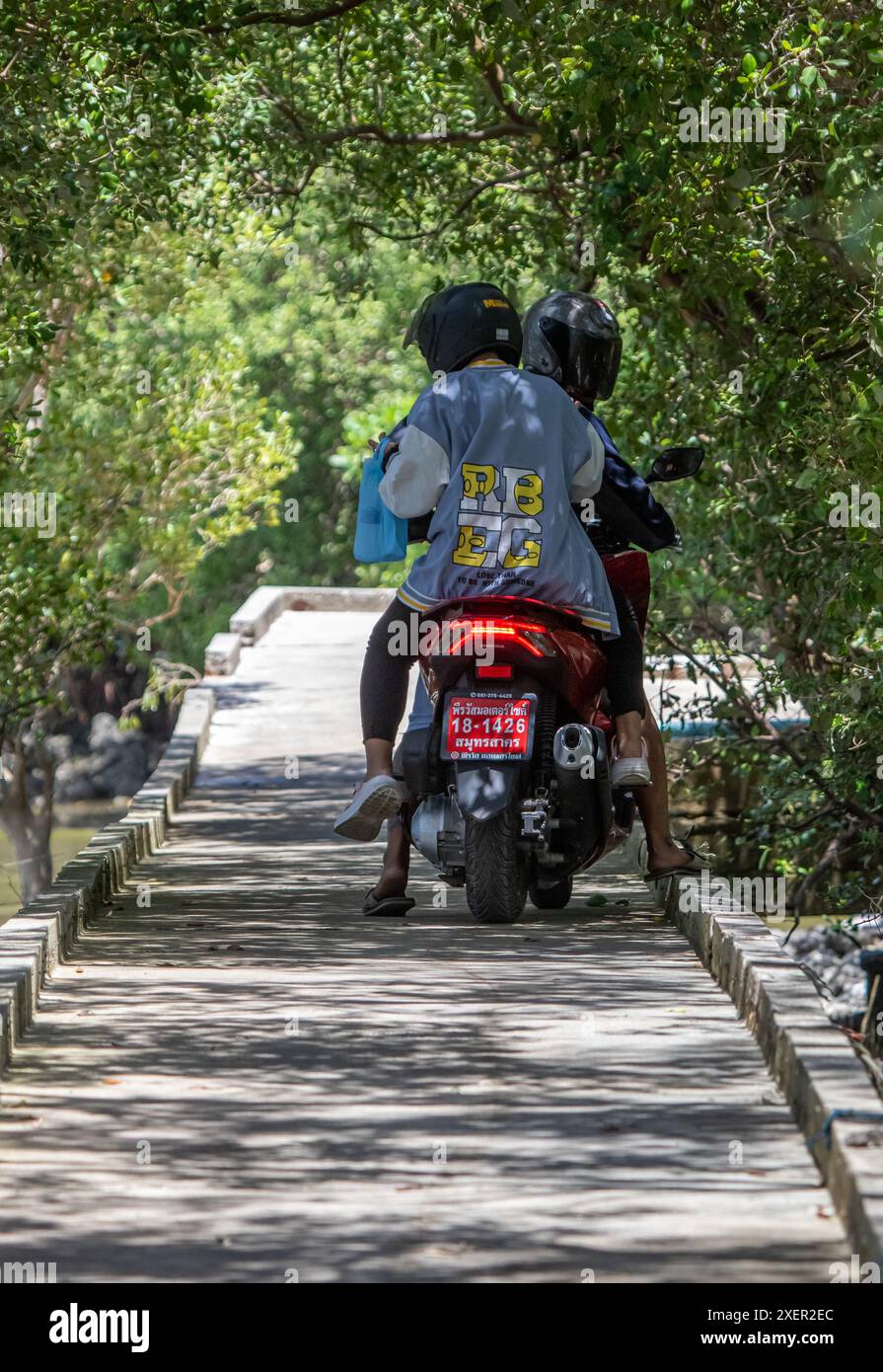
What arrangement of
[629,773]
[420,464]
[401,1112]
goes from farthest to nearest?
[629,773] → [420,464] → [401,1112]

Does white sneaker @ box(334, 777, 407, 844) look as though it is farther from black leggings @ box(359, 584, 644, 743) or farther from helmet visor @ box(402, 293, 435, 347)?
helmet visor @ box(402, 293, 435, 347)

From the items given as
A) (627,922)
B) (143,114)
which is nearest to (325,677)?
(143,114)

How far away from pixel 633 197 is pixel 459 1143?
718cm

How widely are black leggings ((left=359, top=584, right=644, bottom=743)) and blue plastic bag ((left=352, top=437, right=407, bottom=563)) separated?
0.66 ft

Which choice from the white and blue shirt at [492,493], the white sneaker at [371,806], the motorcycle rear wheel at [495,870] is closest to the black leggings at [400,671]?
the white and blue shirt at [492,493]

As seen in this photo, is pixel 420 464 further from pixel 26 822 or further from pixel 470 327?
pixel 26 822

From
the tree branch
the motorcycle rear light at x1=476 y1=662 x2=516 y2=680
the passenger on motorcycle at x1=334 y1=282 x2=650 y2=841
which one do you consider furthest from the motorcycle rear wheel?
the tree branch

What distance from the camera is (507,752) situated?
7.54 meters

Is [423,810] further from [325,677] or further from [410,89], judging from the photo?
[325,677]

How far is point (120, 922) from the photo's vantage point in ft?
27.7

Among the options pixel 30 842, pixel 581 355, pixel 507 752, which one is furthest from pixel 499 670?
pixel 30 842

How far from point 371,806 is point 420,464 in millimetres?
1216

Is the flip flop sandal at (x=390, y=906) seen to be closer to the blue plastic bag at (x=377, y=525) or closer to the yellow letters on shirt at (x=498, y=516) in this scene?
the blue plastic bag at (x=377, y=525)

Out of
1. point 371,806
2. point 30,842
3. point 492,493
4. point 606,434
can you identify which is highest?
point 606,434
